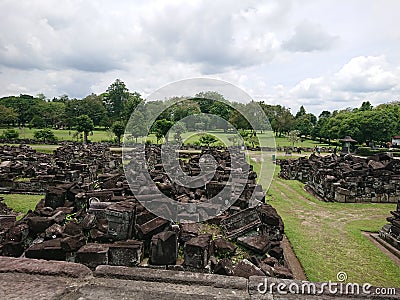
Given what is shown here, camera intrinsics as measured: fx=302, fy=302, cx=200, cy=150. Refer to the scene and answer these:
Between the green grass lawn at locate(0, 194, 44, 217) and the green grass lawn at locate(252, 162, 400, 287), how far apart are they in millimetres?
8897

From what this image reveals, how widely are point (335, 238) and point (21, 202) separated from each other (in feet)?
36.5

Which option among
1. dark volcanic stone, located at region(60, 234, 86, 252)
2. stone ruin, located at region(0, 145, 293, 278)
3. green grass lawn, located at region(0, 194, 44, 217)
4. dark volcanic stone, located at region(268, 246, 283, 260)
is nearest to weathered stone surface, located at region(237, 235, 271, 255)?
stone ruin, located at region(0, 145, 293, 278)

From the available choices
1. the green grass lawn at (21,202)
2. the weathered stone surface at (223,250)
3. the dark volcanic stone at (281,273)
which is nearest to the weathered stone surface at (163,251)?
the weathered stone surface at (223,250)

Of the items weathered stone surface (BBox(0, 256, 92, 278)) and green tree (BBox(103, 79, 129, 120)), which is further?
green tree (BBox(103, 79, 129, 120))

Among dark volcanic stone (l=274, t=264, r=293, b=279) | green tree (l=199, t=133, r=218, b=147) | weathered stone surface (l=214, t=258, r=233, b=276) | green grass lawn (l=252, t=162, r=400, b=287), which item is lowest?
green grass lawn (l=252, t=162, r=400, b=287)

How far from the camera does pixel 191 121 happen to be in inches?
1367

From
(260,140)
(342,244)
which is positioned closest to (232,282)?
(342,244)

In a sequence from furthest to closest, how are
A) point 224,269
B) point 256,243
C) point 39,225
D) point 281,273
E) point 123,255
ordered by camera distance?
1. point 256,243
2. point 39,225
3. point 281,273
4. point 123,255
5. point 224,269

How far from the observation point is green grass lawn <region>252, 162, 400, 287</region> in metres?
6.57

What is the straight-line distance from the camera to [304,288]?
235cm

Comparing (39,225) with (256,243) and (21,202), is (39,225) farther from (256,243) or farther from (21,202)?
(21,202)

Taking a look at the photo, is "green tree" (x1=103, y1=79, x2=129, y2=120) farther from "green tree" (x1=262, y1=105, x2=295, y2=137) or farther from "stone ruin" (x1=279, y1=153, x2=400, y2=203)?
"stone ruin" (x1=279, y1=153, x2=400, y2=203)

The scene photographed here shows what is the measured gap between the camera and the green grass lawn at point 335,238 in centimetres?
657

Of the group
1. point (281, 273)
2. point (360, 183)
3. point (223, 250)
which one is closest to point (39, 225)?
point (223, 250)
